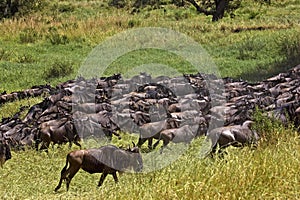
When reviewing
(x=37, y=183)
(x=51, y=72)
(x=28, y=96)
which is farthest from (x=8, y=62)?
(x=37, y=183)

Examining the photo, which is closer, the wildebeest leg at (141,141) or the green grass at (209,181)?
the green grass at (209,181)

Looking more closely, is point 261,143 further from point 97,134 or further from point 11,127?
point 11,127

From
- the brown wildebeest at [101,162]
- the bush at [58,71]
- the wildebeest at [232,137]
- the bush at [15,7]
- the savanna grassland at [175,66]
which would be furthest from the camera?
the bush at [15,7]

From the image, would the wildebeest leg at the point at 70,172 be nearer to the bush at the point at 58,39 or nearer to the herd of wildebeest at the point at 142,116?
the herd of wildebeest at the point at 142,116

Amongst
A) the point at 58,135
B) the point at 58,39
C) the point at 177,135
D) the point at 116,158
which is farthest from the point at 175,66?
the point at 116,158

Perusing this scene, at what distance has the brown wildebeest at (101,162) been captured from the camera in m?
6.04

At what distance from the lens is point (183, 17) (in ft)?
104

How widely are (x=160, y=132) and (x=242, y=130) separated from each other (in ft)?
5.26

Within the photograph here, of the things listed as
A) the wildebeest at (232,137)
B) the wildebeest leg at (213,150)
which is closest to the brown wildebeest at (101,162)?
the wildebeest leg at (213,150)

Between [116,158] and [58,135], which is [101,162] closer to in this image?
[116,158]

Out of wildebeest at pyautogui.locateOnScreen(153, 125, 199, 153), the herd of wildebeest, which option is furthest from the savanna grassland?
the herd of wildebeest

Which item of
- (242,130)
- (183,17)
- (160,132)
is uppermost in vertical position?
(242,130)

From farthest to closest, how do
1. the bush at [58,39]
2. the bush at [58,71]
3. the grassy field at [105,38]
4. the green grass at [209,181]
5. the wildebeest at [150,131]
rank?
the bush at [58,39] < the bush at [58,71] < the grassy field at [105,38] < the wildebeest at [150,131] < the green grass at [209,181]

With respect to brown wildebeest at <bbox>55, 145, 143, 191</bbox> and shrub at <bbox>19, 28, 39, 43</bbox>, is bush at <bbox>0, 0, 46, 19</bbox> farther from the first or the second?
brown wildebeest at <bbox>55, 145, 143, 191</bbox>
